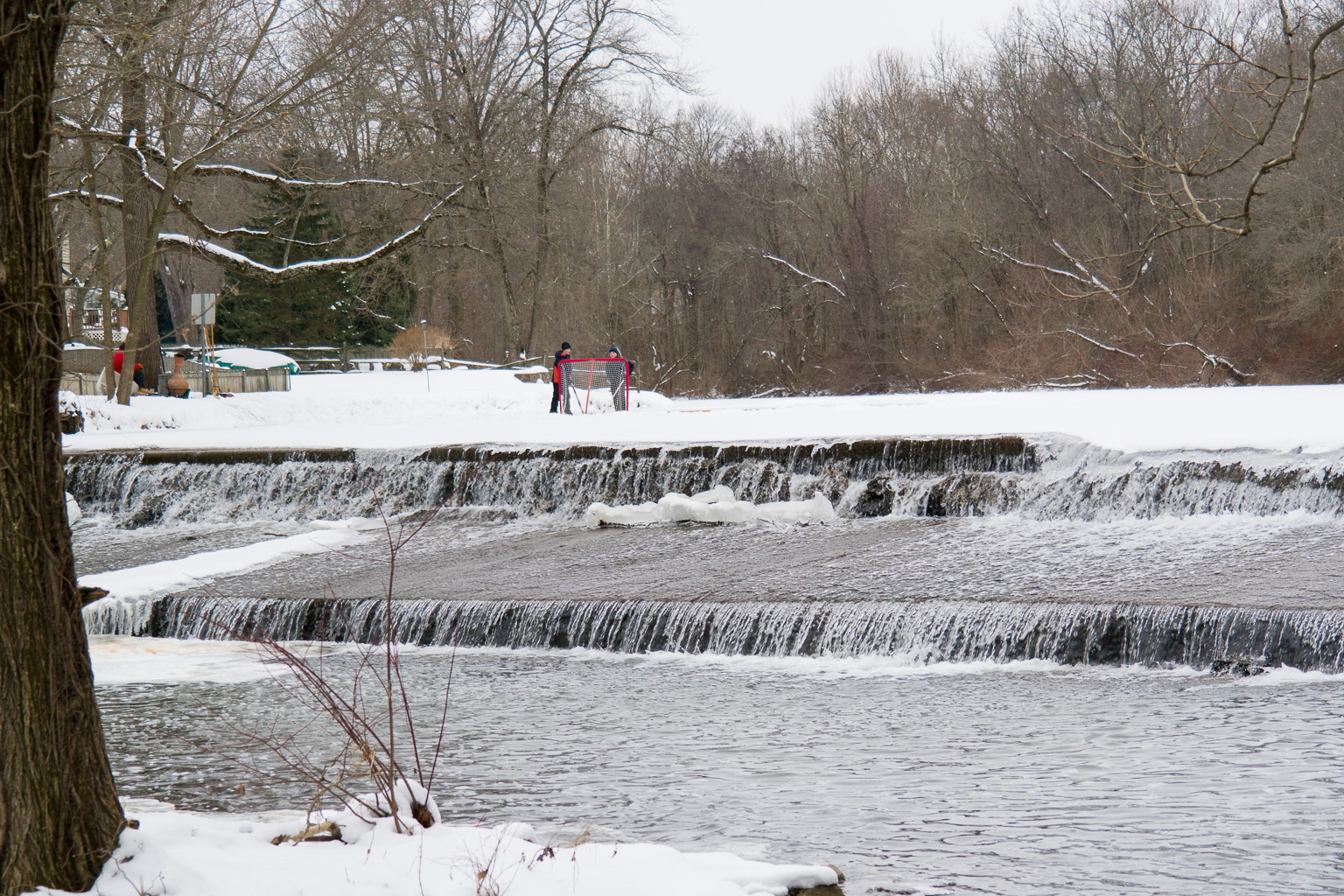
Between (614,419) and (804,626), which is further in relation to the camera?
(614,419)

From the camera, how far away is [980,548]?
1082 cm

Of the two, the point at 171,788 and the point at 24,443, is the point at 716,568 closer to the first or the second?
the point at 171,788

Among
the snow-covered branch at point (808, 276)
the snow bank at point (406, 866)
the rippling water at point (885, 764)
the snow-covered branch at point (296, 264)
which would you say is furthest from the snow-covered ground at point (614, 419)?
the snow-covered branch at point (808, 276)

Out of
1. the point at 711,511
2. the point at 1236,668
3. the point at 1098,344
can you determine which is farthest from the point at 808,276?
the point at 1236,668

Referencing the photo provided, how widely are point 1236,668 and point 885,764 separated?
2738mm

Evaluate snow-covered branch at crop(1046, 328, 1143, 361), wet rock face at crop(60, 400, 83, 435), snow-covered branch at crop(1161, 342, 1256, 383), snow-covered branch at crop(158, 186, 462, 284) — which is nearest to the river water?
wet rock face at crop(60, 400, 83, 435)

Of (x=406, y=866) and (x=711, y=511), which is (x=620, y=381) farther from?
(x=406, y=866)

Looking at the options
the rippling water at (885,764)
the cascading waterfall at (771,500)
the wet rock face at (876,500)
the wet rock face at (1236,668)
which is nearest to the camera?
the rippling water at (885,764)

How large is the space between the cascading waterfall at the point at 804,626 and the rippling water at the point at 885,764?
0.21 m

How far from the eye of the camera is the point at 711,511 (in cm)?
1309

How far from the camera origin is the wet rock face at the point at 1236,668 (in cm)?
722

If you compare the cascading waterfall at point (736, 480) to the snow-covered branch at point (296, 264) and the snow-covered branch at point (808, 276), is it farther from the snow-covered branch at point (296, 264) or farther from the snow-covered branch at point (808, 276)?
the snow-covered branch at point (808, 276)

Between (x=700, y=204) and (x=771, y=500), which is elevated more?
(x=700, y=204)

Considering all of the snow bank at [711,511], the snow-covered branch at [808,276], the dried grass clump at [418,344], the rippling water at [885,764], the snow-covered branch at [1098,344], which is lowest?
the rippling water at [885,764]
